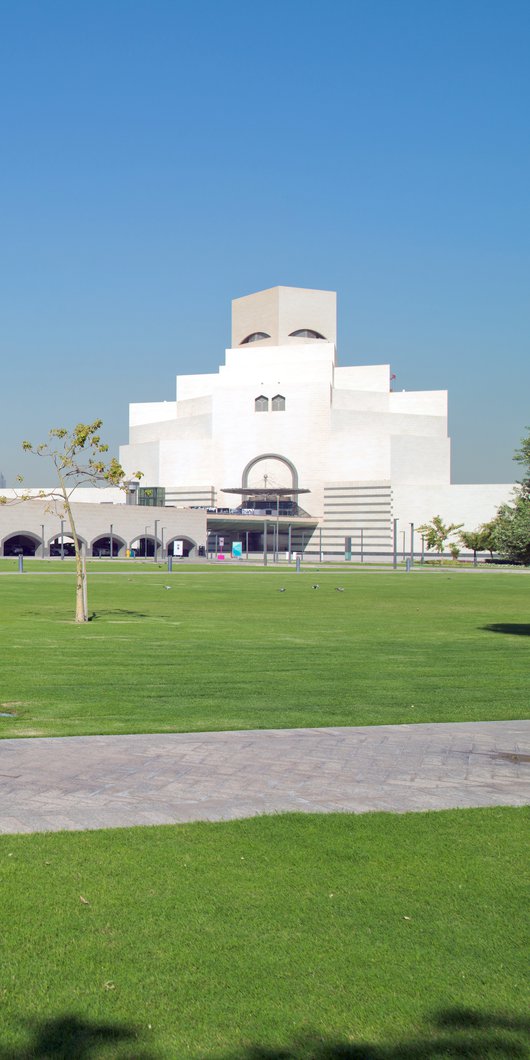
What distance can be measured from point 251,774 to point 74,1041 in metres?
4.17

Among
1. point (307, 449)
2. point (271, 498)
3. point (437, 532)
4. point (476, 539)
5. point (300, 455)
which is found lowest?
point (476, 539)

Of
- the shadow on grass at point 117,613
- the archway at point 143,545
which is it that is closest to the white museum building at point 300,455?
the archway at point 143,545

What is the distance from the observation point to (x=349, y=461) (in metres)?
140

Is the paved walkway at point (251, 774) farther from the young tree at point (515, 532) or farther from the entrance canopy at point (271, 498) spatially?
the entrance canopy at point (271, 498)

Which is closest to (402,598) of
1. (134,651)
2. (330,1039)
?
(134,651)

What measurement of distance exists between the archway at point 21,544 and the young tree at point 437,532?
5069cm

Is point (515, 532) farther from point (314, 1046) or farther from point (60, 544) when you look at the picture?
point (60, 544)

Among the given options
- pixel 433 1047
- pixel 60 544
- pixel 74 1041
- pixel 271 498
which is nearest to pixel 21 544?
pixel 60 544

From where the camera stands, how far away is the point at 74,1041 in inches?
144

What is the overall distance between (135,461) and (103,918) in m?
150

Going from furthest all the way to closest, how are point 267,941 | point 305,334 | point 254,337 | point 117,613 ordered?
point 254,337 → point 305,334 → point 117,613 → point 267,941

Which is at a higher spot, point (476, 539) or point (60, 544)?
point (476, 539)

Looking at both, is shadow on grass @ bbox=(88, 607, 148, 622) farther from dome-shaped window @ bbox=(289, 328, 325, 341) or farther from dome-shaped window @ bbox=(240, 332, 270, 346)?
dome-shaped window @ bbox=(240, 332, 270, 346)

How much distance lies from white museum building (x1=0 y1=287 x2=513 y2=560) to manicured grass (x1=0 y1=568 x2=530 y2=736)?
100 m
